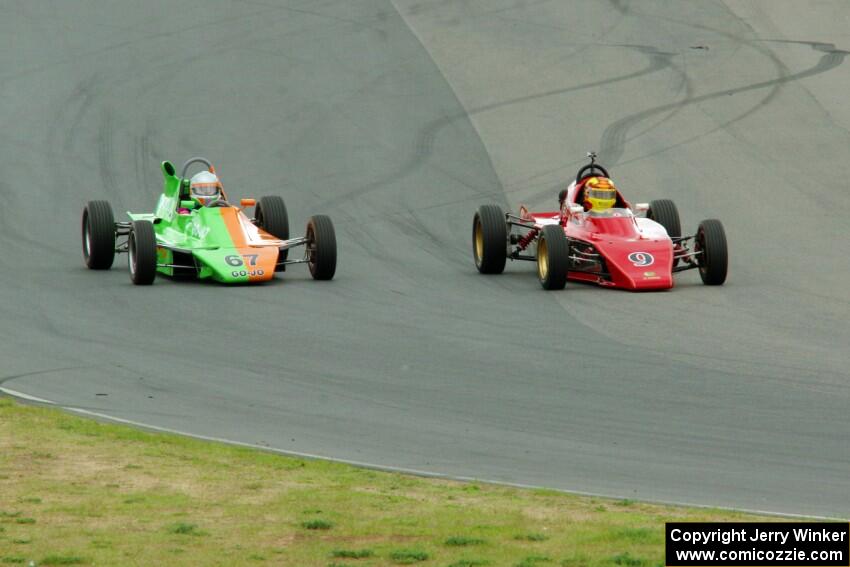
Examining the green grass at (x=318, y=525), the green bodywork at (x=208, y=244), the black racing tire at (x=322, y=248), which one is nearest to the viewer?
the green grass at (x=318, y=525)

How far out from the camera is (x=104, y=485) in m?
12.1

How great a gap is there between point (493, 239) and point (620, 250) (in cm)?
204

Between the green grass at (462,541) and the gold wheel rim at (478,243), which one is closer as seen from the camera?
the green grass at (462,541)

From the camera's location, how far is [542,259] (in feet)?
74.6

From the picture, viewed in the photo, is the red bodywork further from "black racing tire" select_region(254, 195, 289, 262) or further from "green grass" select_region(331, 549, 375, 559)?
"green grass" select_region(331, 549, 375, 559)

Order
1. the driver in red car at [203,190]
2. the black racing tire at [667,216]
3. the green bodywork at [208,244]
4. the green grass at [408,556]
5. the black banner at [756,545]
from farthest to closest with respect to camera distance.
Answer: the black racing tire at [667,216]
the driver in red car at [203,190]
the green bodywork at [208,244]
the green grass at [408,556]
the black banner at [756,545]

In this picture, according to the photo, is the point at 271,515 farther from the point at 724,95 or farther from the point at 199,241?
the point at 724,95

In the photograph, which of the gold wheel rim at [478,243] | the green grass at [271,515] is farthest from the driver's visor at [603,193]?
the green grass at [271,515]

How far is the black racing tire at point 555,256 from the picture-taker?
2212 cm

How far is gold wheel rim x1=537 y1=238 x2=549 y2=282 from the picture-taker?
2241 centimetres

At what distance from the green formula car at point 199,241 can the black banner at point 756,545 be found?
1291cm

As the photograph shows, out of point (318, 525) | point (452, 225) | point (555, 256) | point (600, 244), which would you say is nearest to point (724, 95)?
point (452, 225)

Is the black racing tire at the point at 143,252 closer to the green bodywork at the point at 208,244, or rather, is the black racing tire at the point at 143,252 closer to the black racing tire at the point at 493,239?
the green bodywork at the point at 208,244

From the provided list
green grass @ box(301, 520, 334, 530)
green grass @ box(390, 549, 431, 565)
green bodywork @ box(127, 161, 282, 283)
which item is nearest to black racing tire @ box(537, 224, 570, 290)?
green bodywork @ box(127, 161, 282, 283)
